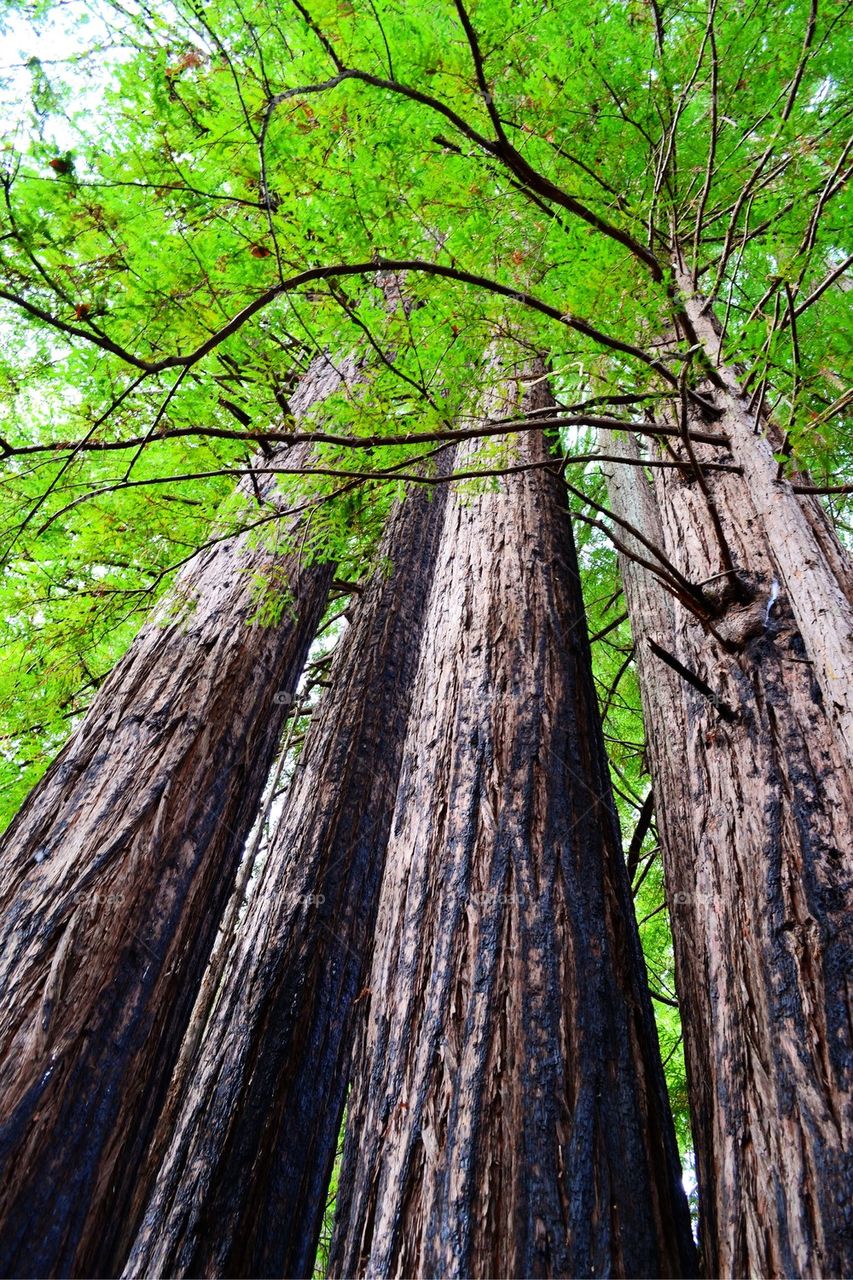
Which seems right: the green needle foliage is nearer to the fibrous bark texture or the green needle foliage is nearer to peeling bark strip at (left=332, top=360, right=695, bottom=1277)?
the fibrous bark texture

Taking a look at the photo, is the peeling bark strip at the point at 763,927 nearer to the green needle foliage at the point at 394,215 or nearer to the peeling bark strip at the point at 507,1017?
the peeling bark strip at the point at 507,1017

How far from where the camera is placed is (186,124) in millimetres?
2293

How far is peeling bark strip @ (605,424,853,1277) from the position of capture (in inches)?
54.2

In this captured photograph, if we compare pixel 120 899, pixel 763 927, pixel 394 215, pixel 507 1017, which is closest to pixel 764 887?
pixel 763 927

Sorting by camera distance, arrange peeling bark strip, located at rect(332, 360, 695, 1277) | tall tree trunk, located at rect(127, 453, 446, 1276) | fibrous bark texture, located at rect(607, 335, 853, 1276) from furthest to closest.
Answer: tall tree trunk, located at rect(127, 453, 446, 1276) < peeling bark strip, located at rect(332, 360, 695, 1277) < fibrous bark texture, located at rect(607, 335, 853, 1276)

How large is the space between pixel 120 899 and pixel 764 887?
187 cm

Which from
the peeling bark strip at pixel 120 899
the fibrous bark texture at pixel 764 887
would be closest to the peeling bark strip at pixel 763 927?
the fibrous bark texture at pixel 764 887

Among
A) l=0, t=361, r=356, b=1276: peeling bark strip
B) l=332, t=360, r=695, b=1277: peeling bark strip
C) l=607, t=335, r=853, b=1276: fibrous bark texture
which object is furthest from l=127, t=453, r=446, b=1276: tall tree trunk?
l=607, t=335, r=853, b=1276: fibrous bark texture

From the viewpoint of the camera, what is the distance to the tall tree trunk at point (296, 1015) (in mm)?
2449

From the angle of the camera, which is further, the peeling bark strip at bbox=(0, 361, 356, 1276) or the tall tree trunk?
the tall tree trunk

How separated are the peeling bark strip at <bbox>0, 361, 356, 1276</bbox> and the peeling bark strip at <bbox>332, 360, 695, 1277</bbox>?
26.8 inches

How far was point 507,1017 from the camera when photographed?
1710 mm

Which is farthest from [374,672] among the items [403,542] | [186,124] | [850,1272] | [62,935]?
[850,1272]

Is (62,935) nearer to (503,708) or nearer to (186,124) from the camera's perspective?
(503,708)
